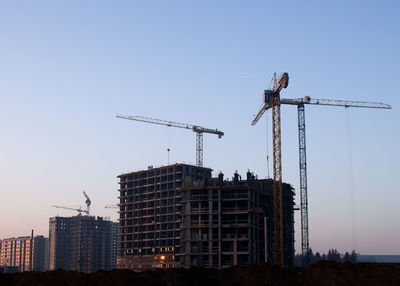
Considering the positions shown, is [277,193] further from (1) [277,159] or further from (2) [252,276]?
(2) [252,276]

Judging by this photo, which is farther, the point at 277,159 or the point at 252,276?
the point at 277,159

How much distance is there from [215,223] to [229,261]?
37.2ft

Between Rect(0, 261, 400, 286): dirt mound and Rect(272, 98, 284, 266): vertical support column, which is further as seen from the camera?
Rect(272, 98, 284, 266): vertical support column

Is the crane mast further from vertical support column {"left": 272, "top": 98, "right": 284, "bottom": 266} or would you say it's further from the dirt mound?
the dirt mound

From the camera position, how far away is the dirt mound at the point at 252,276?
188 ft

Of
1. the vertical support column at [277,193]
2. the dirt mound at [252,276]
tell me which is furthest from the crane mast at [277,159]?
the dirt mound at [252,276]

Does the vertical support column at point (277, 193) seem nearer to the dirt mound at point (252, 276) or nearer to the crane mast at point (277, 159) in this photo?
the crane mast at point (277, 159)

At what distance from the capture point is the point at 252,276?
5950 cm

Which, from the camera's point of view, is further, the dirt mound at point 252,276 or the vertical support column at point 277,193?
the vertical support column at point 277,193

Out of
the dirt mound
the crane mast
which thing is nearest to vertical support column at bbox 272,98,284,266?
the crane mast

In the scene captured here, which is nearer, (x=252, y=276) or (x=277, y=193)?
(x=252, y=276)

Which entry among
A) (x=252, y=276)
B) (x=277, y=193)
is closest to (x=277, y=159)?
(x=277, y=193)

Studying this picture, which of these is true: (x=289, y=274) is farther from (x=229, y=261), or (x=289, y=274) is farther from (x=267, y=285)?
(x=229, y=261)

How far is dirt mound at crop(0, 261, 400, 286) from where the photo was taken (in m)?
57.2
